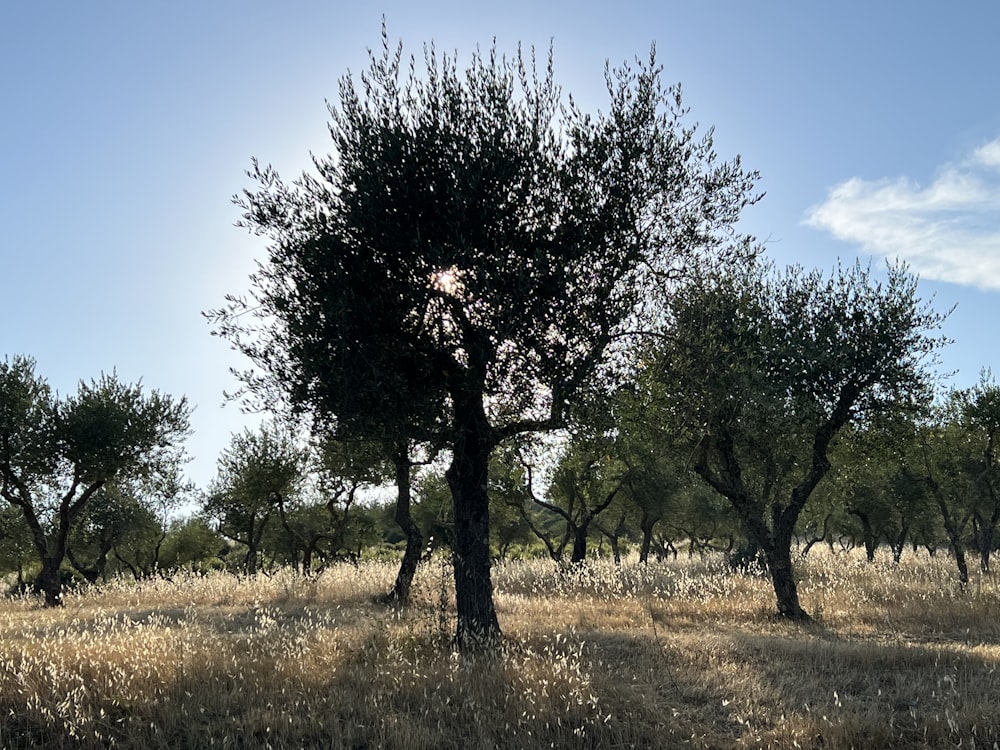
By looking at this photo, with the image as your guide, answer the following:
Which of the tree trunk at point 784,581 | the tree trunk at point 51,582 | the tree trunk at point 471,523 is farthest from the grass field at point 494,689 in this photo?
the tree trunk at point 51,582

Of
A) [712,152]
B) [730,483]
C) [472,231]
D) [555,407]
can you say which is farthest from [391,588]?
[712,152]

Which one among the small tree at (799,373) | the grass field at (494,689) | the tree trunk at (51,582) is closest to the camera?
the grass field at (494,689)

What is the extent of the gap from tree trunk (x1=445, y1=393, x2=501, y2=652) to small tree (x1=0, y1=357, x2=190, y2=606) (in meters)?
19.4

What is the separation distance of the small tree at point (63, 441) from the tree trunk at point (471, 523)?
1943 cm

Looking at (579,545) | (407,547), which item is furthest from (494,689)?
(579,545)

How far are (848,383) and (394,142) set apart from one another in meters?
14.2

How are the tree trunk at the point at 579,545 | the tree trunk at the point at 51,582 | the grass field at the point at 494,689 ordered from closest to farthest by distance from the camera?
the grass field at the point at 494,689
the tree trunk at the point at 51,582
the tree trunk at the point at 579,545

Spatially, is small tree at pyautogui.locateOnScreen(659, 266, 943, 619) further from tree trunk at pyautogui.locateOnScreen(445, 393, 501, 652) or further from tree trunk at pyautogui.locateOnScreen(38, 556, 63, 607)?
tree trunk at pyautogui.locateOnScreen(38, 556, 63, 607)

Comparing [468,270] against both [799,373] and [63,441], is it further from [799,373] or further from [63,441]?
[63,441]

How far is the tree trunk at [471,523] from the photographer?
1240 cm

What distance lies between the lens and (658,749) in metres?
7.78

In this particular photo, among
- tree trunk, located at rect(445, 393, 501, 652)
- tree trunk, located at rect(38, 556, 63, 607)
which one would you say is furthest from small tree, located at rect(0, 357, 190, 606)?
tree trunk, located at rect(445, 393, 501, 652)

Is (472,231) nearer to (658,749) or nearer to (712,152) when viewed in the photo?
(712,152)

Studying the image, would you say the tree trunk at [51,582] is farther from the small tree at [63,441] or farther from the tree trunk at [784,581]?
the tree trunk at [784,581]
